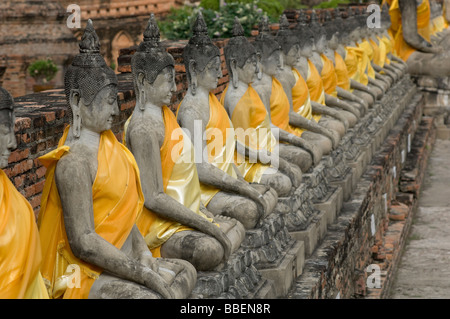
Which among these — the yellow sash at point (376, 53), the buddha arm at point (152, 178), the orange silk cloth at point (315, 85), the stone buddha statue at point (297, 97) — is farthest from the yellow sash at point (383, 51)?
the buddha arm at point (152, 178)

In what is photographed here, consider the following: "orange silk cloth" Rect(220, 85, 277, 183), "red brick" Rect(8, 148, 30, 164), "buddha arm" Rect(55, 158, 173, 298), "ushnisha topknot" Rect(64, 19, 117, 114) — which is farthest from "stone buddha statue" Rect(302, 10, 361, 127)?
"buddha arm" Rect(55, 158, 173, 298)

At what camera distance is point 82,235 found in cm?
396

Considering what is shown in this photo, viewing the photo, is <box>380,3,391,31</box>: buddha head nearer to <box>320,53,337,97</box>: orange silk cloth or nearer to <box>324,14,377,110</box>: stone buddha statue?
<box>324,14,377,110</box>: stone buddha statue

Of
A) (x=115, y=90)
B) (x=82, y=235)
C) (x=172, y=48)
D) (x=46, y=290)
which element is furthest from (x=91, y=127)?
(x=172, y=48)

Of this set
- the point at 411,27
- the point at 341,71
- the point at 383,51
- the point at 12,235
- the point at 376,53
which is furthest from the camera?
the point at 411,27

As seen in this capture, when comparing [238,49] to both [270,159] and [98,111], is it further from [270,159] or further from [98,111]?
[98,111]

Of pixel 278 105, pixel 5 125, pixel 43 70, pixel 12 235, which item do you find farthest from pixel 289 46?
pixel 43 70

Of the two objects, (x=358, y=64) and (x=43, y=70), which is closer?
(x=358, y=64)

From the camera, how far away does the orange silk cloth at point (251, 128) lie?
21.3 feet

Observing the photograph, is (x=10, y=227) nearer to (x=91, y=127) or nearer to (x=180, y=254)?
(x=91, y=127)

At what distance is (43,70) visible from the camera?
1844cm

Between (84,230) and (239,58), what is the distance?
2857mm

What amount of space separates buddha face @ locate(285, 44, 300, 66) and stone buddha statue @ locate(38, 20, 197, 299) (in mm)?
4036

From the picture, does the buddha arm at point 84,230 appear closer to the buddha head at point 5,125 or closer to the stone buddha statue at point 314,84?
the buddha head at point 5,125
